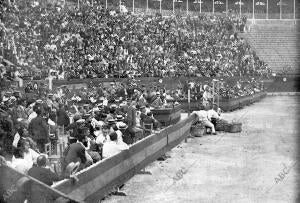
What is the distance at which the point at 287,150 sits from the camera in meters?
20.5

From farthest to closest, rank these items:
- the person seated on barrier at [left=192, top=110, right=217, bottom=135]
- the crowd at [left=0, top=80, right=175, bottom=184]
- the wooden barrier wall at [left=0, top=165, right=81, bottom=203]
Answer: the person seated on barrier at [left=192, top=110, right=217, bottom=135], the crowd at [left=0, top=80, right=175, bottom=184], the wooden barrier wall at [left=0, top=165, right=81, bottom=203]

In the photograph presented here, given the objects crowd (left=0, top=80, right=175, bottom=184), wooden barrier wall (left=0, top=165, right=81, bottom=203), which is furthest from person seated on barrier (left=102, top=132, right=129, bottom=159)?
wooden barrier wall (left=0, top=165, right=81, bottom=203)

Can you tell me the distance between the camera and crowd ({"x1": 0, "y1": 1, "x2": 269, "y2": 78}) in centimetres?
3475

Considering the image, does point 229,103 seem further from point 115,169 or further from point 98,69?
point 115,169

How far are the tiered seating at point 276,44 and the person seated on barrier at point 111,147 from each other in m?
49.4

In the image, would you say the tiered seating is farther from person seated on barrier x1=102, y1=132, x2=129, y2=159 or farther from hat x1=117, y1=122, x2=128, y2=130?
person seated on barrier x1=102, y1=132, x2=129, y2=159

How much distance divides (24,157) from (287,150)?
473 inches

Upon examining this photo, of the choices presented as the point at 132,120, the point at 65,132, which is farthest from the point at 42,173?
the point at 65,132

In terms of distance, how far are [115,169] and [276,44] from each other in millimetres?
53458

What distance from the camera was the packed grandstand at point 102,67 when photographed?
50.0 ft

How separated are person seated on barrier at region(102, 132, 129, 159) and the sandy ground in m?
0.99

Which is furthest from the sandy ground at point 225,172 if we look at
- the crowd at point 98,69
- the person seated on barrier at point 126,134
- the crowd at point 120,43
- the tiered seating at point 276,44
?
the tiered seating at point 276,44

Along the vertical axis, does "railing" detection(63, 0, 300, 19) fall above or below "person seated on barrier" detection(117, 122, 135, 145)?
above

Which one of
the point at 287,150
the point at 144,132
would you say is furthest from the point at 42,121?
the point at 287,150
